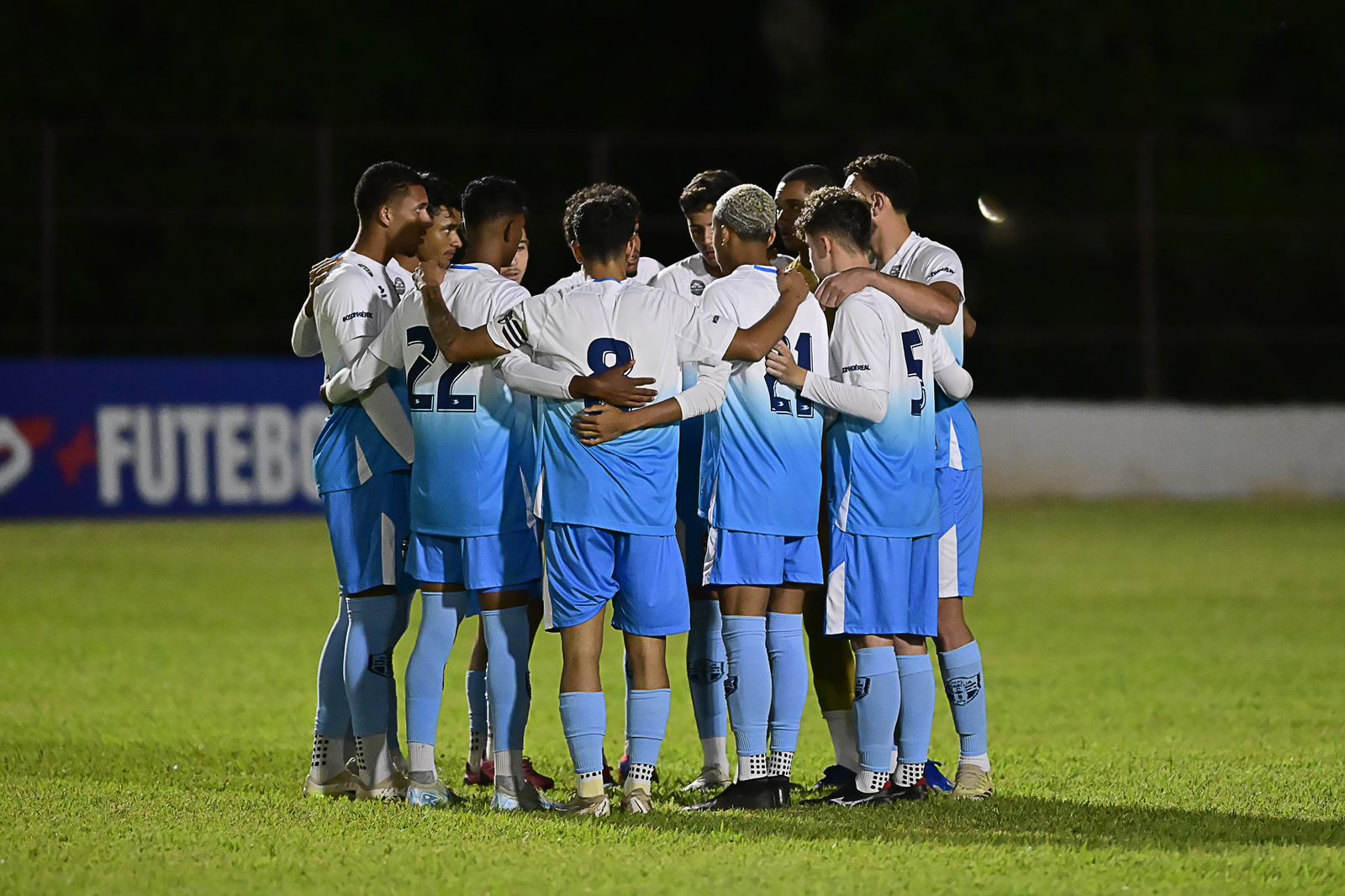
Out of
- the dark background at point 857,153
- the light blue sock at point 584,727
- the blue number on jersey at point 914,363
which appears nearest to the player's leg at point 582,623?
the light blue sock at point 584,727

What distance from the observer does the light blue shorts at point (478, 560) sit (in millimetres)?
6078

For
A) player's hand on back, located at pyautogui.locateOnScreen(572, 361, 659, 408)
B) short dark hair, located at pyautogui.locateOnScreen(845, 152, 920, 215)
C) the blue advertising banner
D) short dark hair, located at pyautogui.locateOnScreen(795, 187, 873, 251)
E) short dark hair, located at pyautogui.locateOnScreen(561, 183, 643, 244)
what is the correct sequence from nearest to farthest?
1. player's hand on back, located at pyautogui.locateOnScreen(572, 361, 659, 408)
2. short dark hair, located at pyautogui.locateOnScreen(561, 183, 643, 244)
3. short dark hair, located at pyautogui.locateOnScreen(795, 187, 873, 251)
4. short dark hair, located at pyautogui.locateOnScreen(845, 152, 920, 215)
5. the blue advertising banner

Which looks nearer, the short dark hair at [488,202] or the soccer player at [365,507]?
the short dark hair at [488,202]

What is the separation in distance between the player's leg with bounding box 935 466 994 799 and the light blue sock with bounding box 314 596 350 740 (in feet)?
6.77

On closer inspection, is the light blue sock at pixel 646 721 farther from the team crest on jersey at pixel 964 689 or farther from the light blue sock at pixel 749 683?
the team crest on jersey at pixel 964 689

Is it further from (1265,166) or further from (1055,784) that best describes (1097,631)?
(1265,166)

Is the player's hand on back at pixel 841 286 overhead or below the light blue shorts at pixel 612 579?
overhead

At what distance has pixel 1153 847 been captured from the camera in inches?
219

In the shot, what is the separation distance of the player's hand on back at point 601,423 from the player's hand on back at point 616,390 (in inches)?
1.1

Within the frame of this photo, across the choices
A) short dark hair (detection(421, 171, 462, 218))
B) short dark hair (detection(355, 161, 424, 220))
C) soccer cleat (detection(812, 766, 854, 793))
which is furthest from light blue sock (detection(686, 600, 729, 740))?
short dark hair (detection(355, 161, 424, 220))

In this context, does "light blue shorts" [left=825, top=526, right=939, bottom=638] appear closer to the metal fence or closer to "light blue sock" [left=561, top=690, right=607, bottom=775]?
"light blue sock" [left=561, top=690, right=607, bottom=775]

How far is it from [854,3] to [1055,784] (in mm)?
23298

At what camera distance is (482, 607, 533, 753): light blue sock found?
6.04 meters

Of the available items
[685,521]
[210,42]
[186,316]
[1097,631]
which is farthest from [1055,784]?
[210,42]
